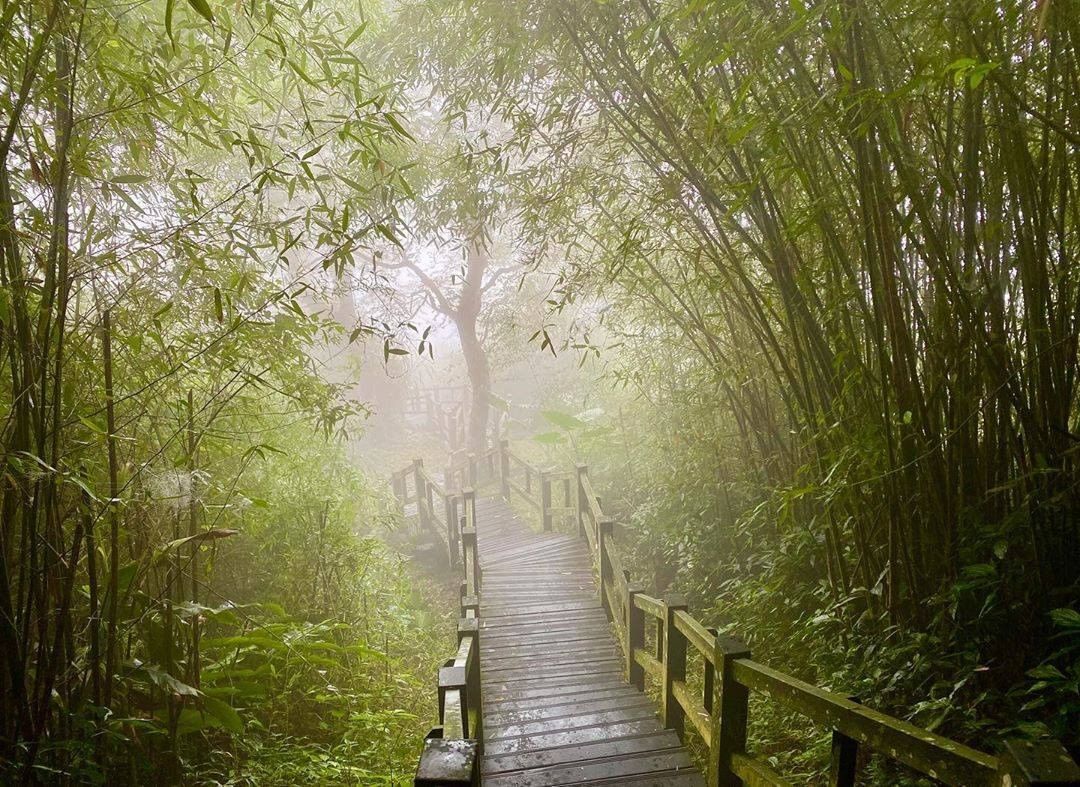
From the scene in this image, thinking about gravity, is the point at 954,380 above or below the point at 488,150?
below

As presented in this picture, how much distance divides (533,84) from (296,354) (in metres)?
1.88

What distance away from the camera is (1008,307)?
2064 millimetres

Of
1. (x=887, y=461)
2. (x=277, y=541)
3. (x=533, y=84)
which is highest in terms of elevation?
(x=533, y=84)

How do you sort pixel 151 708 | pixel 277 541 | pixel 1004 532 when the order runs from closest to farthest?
pixel 1004 532 → pixel 151 708 → pixel 277 541

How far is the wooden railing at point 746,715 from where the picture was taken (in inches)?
54.9

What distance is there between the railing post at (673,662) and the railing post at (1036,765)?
2.21m

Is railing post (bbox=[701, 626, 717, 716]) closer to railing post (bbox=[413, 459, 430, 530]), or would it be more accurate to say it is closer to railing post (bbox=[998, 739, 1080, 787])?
railing post (bbox=[998, 739, 1080, 787])

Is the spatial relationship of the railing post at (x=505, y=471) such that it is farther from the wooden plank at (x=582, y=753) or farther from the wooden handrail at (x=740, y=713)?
the wooden plank at (x=582, y=753)

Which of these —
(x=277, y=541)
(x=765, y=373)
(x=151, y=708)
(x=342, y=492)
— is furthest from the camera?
(x=342, y=492)

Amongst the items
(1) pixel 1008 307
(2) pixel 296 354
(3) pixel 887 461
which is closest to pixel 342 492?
(2) pixel 296 354

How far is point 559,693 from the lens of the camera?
4375mm

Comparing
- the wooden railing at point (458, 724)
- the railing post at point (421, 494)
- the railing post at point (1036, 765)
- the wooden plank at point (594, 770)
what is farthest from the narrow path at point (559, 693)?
the railing post at point (421, 494)

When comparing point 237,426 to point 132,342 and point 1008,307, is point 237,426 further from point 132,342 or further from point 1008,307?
point 1008,307

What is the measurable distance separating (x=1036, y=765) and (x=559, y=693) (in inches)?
136
